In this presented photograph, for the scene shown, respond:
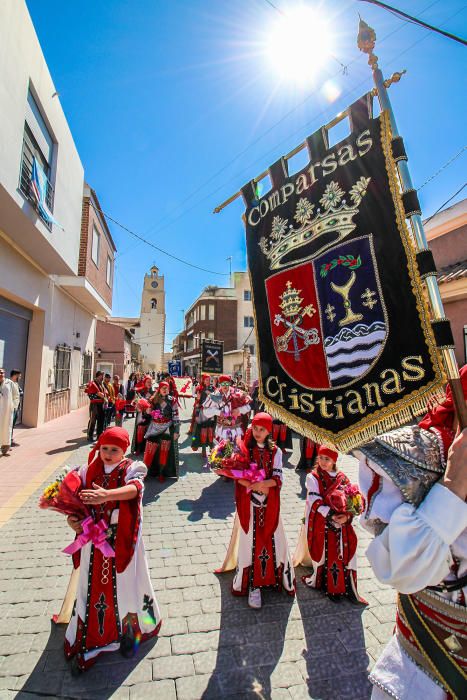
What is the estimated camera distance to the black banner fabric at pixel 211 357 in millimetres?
13000

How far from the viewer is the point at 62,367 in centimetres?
1353

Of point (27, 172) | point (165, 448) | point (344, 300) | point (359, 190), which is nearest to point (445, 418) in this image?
point (344, 300)

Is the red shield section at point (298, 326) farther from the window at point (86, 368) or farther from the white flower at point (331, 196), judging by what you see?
the window at point (86, 368)

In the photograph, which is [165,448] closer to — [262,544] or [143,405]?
[143,405]

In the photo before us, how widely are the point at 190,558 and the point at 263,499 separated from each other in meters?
1.35

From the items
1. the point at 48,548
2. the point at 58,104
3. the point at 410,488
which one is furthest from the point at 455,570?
the point at 58,104

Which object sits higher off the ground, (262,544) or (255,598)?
(262,544)

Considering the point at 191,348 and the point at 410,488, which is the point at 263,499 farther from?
the point at 191,348

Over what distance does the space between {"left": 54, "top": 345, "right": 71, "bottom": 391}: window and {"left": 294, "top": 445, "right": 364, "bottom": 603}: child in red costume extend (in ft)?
39.2

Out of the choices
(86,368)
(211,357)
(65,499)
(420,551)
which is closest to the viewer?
(420,551)

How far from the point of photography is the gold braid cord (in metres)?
1.55

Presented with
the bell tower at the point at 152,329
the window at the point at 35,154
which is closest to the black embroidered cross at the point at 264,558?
the window at the point at 35,154

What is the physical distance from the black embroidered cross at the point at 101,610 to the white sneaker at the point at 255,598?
133 centimetres

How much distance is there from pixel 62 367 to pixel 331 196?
543 inches
